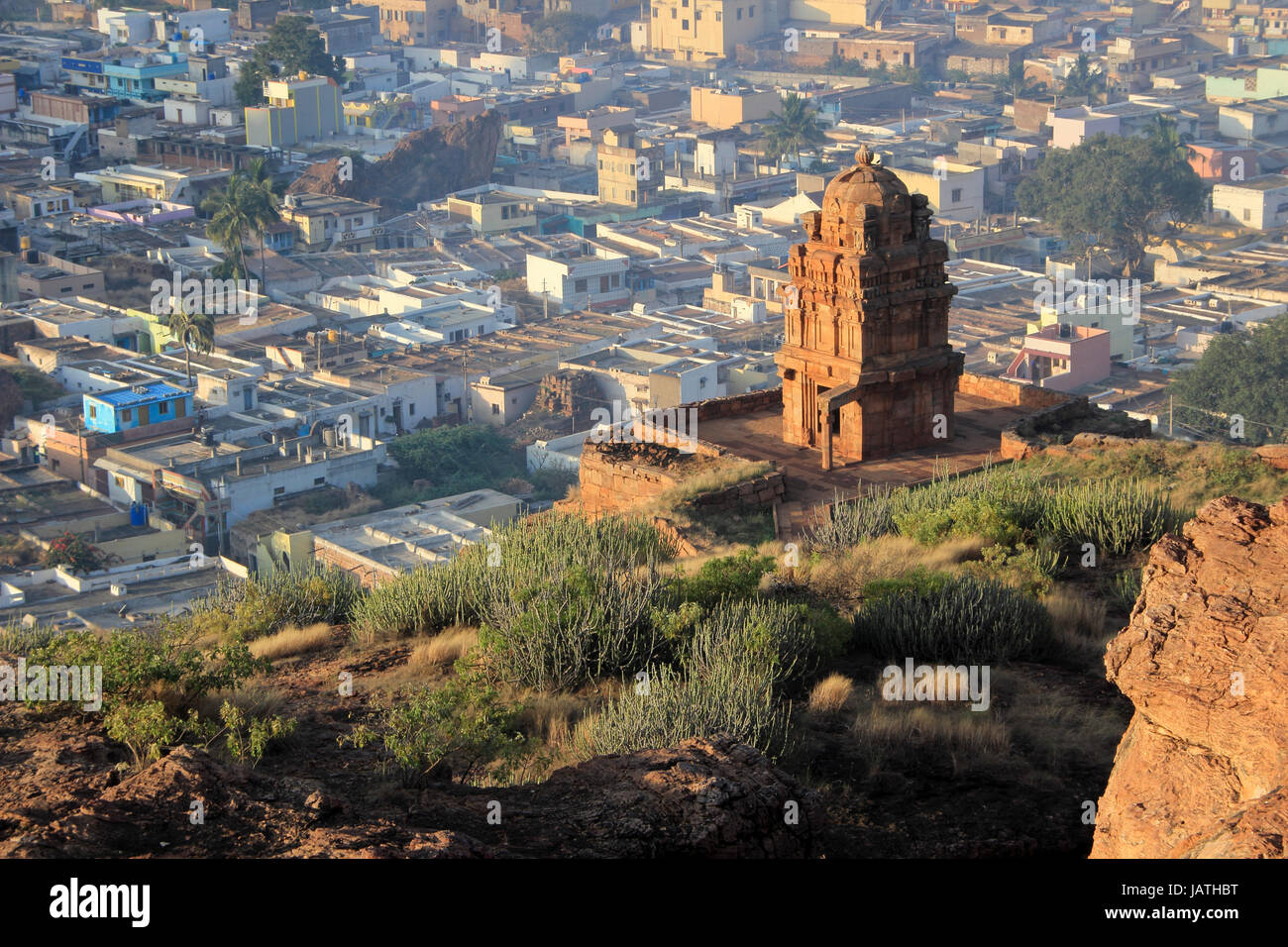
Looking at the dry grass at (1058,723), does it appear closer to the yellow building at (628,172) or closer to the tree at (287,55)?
the yellow building at (628,172)

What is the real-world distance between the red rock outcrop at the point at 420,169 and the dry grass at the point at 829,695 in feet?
266

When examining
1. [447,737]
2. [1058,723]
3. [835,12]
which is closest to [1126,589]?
[1058,723]

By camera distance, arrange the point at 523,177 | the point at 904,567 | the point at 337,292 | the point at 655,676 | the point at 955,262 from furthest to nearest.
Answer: the point at 523,177
the point at 955,262
the point at 337,292
the point at 904,567
the point at 655,676

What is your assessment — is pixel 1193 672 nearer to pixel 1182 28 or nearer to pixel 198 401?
pixel 198 401

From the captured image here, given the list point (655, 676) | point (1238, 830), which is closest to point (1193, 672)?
point (1238, 830)

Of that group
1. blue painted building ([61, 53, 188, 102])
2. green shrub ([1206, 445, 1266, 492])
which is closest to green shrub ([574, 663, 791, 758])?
green shrub ([1206, 445, 1266, 492])

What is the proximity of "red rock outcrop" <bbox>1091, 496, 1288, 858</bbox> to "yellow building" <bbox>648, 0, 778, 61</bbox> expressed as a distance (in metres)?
135

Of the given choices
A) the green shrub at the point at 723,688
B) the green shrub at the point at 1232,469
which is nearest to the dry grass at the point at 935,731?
the green shrub at the point at 723,688

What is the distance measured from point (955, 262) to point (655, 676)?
72.1 m

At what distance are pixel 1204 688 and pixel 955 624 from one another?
4.28 metres

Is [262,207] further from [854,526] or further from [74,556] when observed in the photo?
[854,526]

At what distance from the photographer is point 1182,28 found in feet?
438

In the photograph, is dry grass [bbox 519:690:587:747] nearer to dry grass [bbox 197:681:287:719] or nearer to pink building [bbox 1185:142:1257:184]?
dry grass [bbox 197:681:287:719]

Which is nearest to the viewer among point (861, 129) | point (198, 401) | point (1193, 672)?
point (1193, 672)
